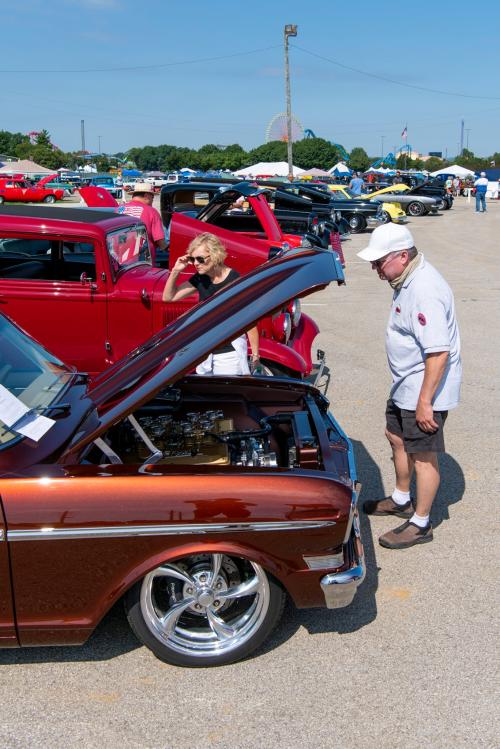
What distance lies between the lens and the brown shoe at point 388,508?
15.1ft

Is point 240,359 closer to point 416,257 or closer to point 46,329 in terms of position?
point 416,257

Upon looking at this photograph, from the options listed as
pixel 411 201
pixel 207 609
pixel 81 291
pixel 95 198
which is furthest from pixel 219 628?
pixel 411 201

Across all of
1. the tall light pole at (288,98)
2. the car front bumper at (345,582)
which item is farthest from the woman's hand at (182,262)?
the tall light pole at (288,98)

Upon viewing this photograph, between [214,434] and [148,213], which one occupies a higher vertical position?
[148,213]

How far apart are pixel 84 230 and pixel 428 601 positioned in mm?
3999

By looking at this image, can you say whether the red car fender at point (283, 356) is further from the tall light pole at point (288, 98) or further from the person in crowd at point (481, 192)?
the tall light pole at point (288, 98)

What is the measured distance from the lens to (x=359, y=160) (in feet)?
439

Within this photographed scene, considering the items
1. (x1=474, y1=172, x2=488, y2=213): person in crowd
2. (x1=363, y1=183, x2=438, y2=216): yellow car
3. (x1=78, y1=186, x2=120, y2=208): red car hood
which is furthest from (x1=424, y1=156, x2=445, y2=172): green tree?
(x1=78, y1=186, x2=120, y2=208): red car hood

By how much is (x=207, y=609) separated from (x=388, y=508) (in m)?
1.81

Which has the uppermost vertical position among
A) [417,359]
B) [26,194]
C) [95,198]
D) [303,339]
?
[26,194]

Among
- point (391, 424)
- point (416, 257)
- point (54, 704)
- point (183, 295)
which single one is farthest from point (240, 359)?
point (54, 704)

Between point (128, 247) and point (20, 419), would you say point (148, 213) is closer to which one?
point (128, 247)

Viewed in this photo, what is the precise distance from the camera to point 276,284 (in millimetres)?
3191

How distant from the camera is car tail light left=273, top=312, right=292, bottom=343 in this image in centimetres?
666
